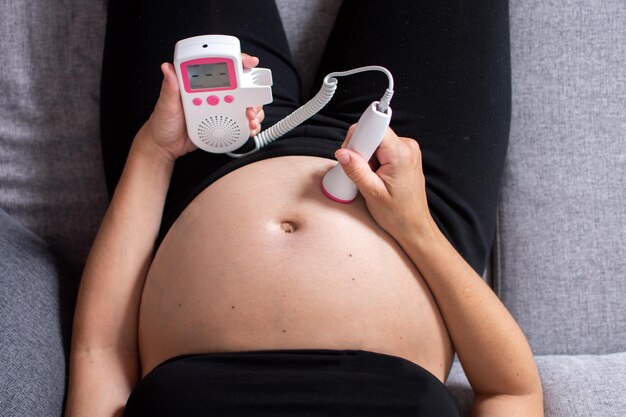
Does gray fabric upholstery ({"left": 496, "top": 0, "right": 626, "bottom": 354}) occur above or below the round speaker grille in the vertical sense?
below

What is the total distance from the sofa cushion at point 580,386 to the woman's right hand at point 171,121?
0.58 metres

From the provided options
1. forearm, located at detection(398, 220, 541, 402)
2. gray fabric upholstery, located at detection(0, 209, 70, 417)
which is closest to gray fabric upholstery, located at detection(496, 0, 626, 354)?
forearm, located at detection(398, 220, 541, 402)

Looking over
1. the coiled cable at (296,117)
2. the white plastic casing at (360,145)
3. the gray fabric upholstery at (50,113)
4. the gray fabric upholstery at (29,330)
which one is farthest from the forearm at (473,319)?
the gray fabric upholstery at (50,113)

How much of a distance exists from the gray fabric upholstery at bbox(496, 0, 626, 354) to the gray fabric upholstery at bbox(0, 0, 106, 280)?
0.81m

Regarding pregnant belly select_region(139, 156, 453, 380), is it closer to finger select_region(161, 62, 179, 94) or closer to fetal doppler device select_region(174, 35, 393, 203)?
fetal doppler device select_region(174, 35, 393, 203)

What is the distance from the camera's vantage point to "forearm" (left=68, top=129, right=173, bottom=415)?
97 cm

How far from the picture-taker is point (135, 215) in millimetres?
998

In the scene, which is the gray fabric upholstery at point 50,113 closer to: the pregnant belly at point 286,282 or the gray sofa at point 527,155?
the gray sofa at point 527,155

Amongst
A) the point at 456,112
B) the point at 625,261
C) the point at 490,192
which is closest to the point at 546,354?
the point at 625,261

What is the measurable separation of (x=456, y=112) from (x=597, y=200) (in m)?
0.35

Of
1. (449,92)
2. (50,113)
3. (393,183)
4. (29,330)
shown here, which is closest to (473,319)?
(393,183)

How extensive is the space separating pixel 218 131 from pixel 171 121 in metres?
0.07

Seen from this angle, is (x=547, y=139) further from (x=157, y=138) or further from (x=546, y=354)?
(x=157, y=138)

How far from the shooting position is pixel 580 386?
1.00 m
